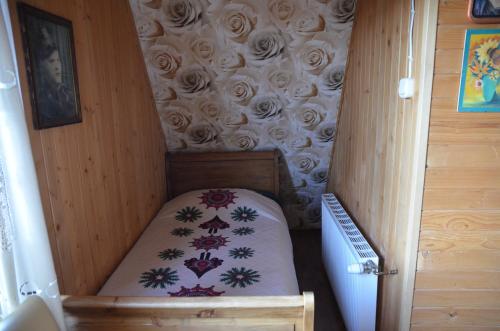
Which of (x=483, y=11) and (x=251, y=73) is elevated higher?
(x=483, y=11)

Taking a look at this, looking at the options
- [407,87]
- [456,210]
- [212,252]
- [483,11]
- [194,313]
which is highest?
[483,11]

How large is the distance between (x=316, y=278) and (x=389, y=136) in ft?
4.75

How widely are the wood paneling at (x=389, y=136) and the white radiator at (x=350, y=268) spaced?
8cm

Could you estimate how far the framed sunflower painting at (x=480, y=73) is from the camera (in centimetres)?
124

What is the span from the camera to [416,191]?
138 centimetres

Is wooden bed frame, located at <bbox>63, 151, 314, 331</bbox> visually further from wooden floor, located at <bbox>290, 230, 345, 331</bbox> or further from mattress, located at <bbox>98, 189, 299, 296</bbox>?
wooden floor, located at <bbox>290, 230, 345, 331</bbox>

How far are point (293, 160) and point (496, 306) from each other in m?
1.79

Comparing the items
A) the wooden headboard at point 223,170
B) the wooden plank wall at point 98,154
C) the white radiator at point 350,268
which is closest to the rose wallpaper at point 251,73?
the wooden headboard at point 223,170

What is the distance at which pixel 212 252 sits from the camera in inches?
81.0

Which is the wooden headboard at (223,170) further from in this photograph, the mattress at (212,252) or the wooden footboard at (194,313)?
the wooden footboard at (194,313)

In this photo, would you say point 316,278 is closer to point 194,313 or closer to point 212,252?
point 212,252

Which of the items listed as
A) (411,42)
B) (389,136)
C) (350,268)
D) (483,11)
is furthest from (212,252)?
(483,11)

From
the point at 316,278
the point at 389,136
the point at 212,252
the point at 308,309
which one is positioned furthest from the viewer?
the point at 316,278

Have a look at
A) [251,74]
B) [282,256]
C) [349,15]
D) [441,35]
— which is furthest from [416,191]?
[251,74]
